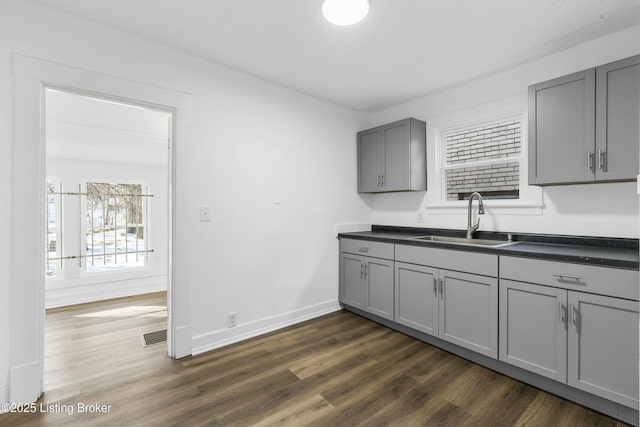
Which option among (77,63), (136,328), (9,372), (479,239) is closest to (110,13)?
(77,63)

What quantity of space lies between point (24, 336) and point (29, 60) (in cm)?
168

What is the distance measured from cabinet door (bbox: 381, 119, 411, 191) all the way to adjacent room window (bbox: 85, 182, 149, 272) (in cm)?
388

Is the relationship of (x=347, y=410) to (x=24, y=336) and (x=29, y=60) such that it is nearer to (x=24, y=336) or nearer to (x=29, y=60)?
(x=24, y=336)

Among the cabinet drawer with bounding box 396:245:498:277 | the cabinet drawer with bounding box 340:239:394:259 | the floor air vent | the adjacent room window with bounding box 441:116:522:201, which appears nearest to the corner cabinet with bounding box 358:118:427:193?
the adjacent room window with bounding box 441:116:522:201

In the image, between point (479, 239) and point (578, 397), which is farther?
point (479, 239)

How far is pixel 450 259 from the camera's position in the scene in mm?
2529

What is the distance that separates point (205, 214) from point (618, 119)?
303 centimetres

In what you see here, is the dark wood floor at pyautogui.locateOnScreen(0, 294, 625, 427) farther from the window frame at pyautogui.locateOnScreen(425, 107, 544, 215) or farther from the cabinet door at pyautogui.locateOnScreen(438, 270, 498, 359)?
the window frame at pyautogui.locateOnScreen(425, 107, 544, 215)

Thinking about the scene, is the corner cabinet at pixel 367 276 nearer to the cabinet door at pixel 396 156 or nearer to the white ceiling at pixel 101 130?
the cabinet door at pixel 396 156

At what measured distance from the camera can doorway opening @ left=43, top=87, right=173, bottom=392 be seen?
2832 millimetres

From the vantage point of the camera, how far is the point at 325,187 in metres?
3.54

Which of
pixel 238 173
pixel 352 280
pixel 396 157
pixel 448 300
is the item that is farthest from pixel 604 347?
pixel 238 173

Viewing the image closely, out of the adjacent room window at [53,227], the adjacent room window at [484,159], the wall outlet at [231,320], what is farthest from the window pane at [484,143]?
the adjacent room window at [53,227]

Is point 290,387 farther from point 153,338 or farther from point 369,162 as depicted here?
point 369,162
